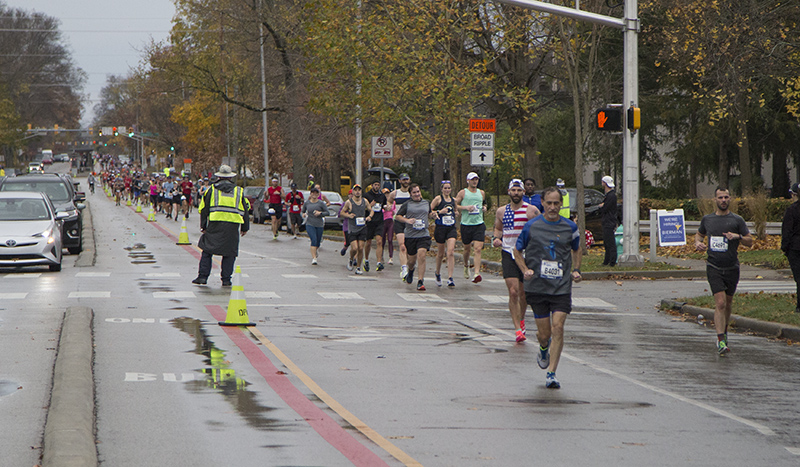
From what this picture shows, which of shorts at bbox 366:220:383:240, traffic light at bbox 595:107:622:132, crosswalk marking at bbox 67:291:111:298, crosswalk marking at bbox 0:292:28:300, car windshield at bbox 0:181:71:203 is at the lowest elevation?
crosswalk marking at bbox 67:291:111:298

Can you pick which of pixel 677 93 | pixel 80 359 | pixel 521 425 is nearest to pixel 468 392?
pixel 521 425

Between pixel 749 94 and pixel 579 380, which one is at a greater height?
pixel 749 94

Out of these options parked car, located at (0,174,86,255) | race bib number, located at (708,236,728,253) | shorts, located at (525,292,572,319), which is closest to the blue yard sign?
race bib number, located at (708,236,728,253)

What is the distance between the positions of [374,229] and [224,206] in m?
5.21

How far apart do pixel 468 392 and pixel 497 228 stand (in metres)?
4.41

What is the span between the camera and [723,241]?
1169 cm

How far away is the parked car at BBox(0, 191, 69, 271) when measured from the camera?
1933 centimetres

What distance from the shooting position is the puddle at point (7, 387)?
8188 millimetres

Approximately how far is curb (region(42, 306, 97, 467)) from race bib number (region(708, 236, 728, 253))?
678cm

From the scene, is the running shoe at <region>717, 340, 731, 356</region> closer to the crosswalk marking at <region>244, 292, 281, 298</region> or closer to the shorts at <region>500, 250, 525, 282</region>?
the shorts at <region>500, 250, 525, 282</region>

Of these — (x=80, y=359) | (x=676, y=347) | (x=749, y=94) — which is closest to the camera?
(x=80, y=359)

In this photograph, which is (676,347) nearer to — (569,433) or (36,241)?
(569,433)

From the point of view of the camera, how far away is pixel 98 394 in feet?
26.8

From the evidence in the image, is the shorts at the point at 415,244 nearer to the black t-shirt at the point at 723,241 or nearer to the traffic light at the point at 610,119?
the traffic light at the point at 610,119
